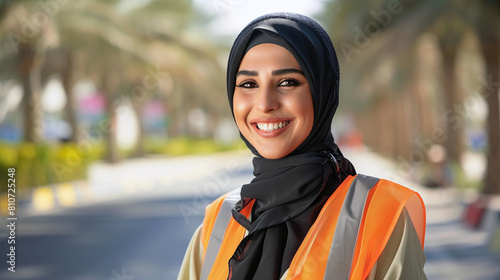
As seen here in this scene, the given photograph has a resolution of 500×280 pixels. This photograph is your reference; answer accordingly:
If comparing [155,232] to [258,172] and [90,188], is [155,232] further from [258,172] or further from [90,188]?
[258,172]

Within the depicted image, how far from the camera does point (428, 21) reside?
10438mm

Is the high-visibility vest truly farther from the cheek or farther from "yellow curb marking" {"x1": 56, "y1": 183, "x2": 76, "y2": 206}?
"yellow curb marking" {"x1": 56, "y1": 183, "x2": 76, "y2": 206}

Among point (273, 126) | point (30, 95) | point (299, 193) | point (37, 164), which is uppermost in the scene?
point (30, 95)

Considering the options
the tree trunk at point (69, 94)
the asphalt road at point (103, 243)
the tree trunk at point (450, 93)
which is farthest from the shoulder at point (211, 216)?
the tree trunk at point (69, 94)

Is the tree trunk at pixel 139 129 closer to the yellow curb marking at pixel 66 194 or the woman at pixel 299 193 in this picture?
the yellow curb marking at pixel 66 194

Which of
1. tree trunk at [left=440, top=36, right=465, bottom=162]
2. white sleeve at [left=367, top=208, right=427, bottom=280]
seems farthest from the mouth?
tree trunk at [left=440, top=36, right=465, bottom=162]

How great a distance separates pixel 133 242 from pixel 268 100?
673 centimetres

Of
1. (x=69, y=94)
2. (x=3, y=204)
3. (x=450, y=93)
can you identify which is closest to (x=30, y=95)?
(x=3, y=204)

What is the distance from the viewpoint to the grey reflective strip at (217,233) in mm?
1625

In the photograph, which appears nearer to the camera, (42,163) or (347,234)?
(347,234)

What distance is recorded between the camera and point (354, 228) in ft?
4.55

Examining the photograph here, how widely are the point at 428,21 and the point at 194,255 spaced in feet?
31.8

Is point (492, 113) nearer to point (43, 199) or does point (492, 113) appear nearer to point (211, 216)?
point (43, 199)

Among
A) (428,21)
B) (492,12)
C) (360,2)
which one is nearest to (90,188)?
(360,2)
